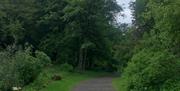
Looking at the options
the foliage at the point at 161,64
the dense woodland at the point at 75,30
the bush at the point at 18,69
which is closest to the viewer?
the foliage at the point at 161,64

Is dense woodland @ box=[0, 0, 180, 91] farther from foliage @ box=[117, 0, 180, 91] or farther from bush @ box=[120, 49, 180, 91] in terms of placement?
bush @ box=[120, 49, 180, 91]

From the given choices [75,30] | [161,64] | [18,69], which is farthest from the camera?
[75,30]

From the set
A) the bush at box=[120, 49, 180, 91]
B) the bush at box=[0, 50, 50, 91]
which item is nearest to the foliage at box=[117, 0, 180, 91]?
the bush at box=[120, 49, 180, 91]

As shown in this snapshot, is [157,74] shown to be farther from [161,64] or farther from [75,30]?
[75,30]

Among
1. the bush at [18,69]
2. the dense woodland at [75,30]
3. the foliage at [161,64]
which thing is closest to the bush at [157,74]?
the foliage at [161,64]

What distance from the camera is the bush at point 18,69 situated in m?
23.2

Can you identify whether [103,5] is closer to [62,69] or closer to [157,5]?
[62,69]

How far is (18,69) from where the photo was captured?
→ 85.3 feet

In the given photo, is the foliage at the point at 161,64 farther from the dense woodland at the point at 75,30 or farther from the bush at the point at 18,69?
the dense woodland at the point at 75,30

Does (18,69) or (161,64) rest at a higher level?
(161,64)

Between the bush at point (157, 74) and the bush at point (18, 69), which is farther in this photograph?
the bush at point (18, 69)

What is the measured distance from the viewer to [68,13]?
5750 cm

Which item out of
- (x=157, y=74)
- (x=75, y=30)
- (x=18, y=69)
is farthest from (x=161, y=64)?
(x=75, y=30)

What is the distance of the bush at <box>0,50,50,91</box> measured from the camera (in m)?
23.2
